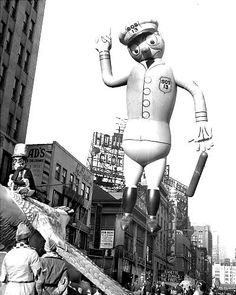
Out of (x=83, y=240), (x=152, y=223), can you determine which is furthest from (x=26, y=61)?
(x=152, y=223)

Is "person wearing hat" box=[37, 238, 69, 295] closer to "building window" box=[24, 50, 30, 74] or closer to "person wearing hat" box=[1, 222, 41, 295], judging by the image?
"person wearing hat" box=[1, 222, 41, 295]

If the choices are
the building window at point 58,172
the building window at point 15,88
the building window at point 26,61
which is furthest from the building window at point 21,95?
the building window at point 58,172

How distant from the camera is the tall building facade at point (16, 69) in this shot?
27.1 meters

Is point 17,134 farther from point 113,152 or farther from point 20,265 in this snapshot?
point 113,152

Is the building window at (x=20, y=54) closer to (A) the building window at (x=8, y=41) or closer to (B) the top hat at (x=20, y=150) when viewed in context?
(A) the building window at (x=8, y=41)

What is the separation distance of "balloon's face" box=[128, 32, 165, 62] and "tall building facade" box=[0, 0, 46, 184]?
67.5 feet

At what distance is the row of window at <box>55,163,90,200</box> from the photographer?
32.5m

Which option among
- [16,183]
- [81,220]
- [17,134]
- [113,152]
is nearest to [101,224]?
[81,220]

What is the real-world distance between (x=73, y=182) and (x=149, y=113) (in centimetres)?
2978

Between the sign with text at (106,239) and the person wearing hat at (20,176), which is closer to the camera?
the person wearing hat at (20,176)

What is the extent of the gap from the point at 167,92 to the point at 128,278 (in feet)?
129

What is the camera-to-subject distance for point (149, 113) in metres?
5.45

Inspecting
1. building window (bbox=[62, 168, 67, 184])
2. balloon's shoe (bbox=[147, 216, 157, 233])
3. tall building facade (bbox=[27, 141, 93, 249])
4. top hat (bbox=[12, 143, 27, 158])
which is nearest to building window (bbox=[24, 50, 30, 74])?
tall building facade (bbox=[27, 141, 93, 249])

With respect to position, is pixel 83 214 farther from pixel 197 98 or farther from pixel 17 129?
pixel 197 98
